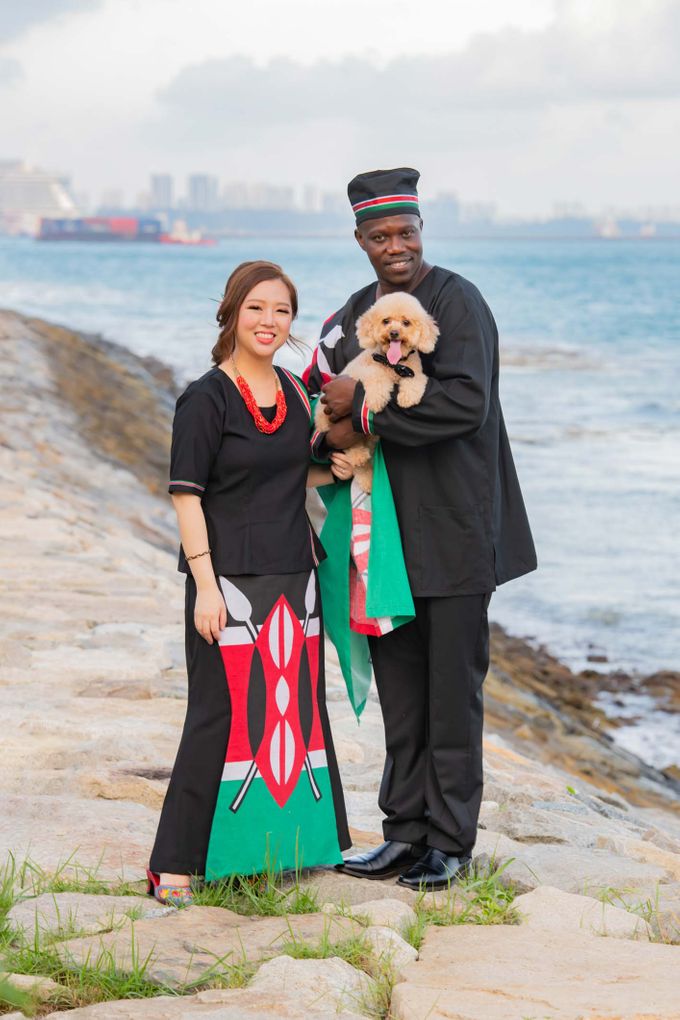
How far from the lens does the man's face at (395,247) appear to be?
3.75 meters

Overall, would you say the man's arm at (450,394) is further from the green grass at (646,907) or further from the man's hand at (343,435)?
the green grass at (646,907)

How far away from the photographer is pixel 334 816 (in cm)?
390

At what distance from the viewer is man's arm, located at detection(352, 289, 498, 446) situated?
3658mm

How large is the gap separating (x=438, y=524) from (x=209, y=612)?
0.68 meters

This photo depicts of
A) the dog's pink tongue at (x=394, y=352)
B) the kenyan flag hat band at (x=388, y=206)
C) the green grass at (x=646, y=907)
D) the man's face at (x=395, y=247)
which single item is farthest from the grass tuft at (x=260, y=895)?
the kenyan flag hat band at (x=388, y=206)

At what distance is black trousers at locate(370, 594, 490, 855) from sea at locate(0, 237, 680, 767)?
0.87 metres

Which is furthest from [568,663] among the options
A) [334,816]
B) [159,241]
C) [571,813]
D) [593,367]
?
[159,241]

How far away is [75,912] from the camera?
3402 millimetres

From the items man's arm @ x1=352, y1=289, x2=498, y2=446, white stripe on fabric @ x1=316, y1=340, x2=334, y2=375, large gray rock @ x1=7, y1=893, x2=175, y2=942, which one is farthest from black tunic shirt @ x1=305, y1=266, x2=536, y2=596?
large gray rock @ x1=7, y1=893, x2=175, y2=942

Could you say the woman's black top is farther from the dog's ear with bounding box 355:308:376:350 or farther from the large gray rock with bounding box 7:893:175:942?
the large gray rock with bounding box 7:893:175:942

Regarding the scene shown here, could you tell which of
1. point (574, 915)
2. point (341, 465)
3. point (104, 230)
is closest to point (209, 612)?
point (341, 465)

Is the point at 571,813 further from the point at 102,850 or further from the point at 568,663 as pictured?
the point at 568,663

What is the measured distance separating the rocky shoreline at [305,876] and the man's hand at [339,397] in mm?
1302

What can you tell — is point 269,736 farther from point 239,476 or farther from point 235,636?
point 239,476
